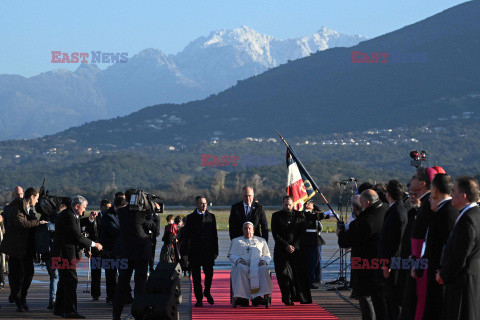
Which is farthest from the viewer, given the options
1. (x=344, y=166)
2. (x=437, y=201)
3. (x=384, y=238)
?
(x=344, y=166)

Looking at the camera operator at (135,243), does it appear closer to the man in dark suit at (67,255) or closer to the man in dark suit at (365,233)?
the man in dark suit at (67,255)

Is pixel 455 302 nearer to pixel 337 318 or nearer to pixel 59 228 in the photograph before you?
pixel 337 318

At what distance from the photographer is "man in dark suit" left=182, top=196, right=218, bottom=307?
14.8m

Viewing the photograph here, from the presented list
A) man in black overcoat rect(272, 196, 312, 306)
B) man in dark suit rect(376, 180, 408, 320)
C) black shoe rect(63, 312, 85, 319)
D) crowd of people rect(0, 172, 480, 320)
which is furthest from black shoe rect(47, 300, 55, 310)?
man in dark suit rect(376, 180, 408, 320)

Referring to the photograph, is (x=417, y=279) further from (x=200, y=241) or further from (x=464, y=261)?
(x=200, y=241)

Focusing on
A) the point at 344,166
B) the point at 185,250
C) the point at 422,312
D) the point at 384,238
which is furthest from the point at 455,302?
the point at 344,166

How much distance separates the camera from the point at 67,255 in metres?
12.6

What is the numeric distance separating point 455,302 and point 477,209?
0.84m

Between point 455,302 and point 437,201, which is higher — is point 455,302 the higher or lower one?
the lower one

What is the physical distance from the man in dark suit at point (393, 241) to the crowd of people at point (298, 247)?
0.04 ft

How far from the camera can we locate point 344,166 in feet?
512

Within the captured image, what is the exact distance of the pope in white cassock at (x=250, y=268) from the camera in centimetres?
1412

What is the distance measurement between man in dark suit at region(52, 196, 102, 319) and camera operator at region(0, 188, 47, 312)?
3.24 ft

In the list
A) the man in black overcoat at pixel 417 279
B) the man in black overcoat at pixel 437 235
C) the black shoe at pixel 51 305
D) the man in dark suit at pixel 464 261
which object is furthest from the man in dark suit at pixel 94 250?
the man in dark suit at pixel 464 261
